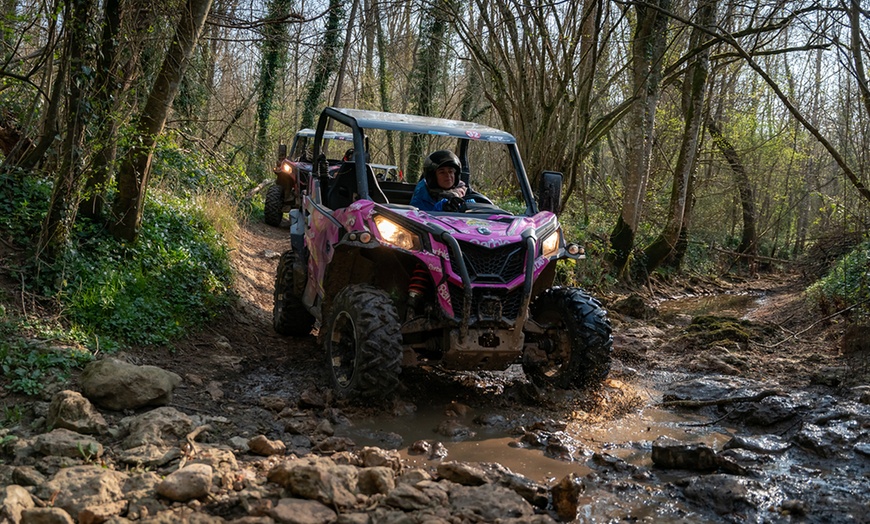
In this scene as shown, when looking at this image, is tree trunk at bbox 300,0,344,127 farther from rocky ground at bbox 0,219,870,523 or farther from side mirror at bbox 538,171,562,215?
side mirror at bbox 538,171,562,215

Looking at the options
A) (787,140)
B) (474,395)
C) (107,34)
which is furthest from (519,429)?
(787,140)

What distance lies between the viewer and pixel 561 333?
19.3 ft

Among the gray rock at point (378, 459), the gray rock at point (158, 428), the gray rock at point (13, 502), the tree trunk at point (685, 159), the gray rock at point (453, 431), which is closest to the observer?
the gray rock at point (13, 502)

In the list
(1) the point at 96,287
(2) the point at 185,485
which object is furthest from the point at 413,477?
(1) the point at 96,287

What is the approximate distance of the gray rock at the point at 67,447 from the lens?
389 cm

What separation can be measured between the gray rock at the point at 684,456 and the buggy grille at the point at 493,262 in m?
1.50

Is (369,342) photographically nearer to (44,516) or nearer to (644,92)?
(44,516)

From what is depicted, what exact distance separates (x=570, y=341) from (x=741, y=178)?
1858 centimetres

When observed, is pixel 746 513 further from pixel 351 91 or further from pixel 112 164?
pixel 351 91

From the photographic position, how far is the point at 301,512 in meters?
3.31

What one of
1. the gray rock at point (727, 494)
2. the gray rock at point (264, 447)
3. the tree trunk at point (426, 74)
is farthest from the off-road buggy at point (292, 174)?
the gray rock at point (727, 494)

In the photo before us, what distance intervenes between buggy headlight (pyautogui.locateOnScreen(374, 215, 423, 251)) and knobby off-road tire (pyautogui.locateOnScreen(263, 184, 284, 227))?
34.5ft

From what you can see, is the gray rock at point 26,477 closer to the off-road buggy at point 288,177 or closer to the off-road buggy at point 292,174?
the off-road buggy at point 292,174

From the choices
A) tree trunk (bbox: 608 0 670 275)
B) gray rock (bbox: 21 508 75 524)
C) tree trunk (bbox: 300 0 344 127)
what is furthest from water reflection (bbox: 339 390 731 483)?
tree trunk (bbox: 300 0 344 127)
